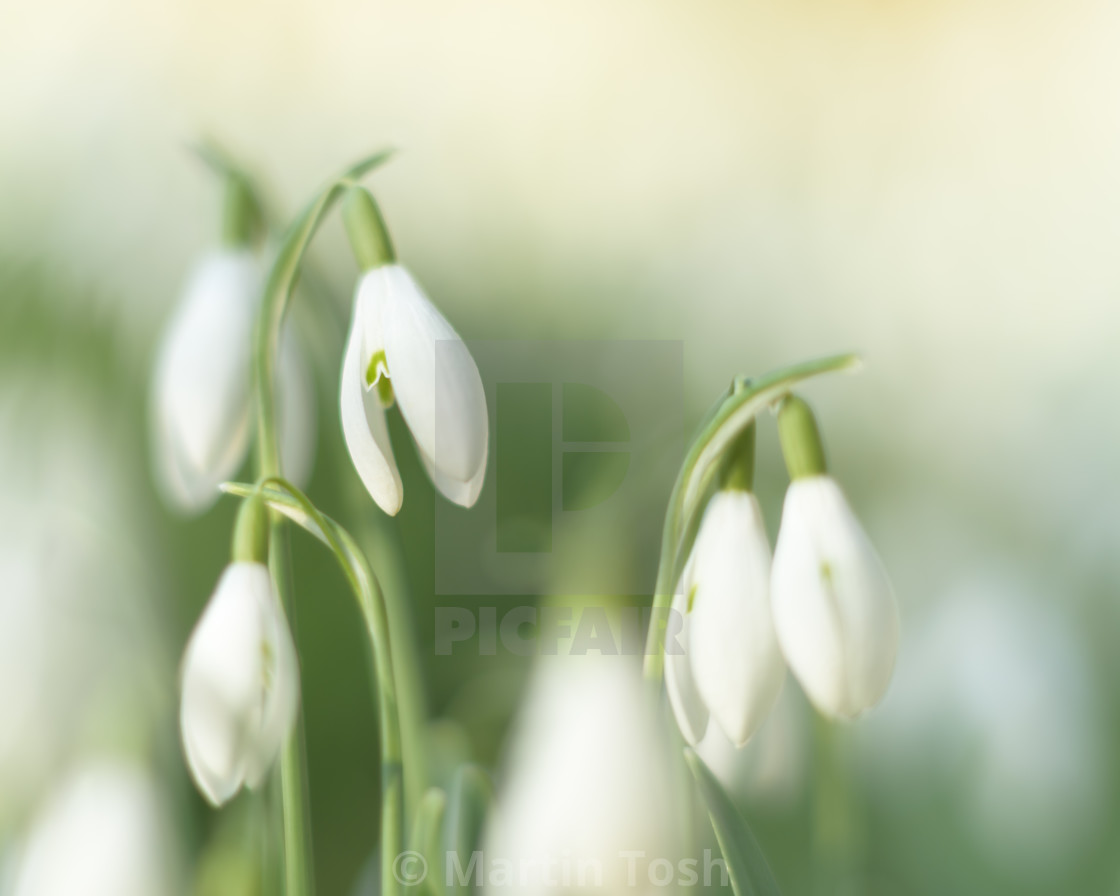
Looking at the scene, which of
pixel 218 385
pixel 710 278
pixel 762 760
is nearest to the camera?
pixel 218 385

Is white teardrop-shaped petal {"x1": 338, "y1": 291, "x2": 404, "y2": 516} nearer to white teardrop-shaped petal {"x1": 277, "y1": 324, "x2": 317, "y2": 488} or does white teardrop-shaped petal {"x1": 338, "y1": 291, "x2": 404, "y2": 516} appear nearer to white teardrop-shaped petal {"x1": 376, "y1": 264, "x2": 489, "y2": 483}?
white teardrop-shaped petal {"x1": 376, "y1": 264, "x2": 489, "y2": 483}

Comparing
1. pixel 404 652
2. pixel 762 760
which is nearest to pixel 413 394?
pixel 404 652

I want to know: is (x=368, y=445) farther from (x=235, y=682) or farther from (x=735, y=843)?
(x=735, y=843)

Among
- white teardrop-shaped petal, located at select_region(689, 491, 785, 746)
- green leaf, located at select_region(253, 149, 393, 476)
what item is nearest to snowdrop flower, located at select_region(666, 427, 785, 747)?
white teardrop-shaped petal, located at select_region(689, 491, 785, 746)

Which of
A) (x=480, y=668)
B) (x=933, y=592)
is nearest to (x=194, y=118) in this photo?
(x=480, y=668)

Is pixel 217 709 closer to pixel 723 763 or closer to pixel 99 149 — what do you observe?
pixel 723 763

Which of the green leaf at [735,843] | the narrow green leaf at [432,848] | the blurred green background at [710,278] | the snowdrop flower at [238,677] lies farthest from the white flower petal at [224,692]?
the blurred green background at [710,278]
